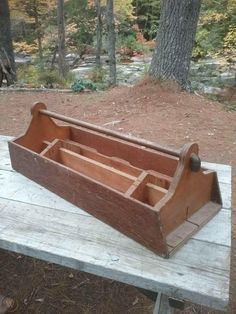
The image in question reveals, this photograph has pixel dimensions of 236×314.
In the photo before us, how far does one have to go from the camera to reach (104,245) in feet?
Answer: 4.11

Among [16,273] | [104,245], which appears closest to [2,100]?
[16,273]

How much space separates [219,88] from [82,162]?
780cm

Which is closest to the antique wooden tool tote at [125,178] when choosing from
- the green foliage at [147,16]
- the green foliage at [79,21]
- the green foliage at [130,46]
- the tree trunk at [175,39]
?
the tree trunk at [175,39]

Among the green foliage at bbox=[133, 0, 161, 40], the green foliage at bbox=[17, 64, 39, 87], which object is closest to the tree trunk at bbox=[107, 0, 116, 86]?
the green foliage at bbox=[17, 64, 39, 87]

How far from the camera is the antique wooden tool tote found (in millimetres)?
1207

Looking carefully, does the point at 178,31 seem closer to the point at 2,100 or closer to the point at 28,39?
the point at 2,100

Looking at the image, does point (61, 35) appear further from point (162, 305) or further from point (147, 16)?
point (162, 305)

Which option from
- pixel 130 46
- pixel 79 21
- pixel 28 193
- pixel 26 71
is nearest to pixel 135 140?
pixel 28 193

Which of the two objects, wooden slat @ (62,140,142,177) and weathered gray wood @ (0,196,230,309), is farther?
wooden slat @ (62,140,142,177)

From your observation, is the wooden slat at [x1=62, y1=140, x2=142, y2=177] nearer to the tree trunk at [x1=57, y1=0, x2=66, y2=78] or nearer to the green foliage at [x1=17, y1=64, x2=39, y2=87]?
the tree trunk at [x1=57, y1=0, x2=66, y2=78]

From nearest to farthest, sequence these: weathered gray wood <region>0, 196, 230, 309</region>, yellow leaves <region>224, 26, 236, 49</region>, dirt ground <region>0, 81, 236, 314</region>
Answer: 1. weathered gray wood <region>0, 196, 230, 309</region>
2. dirt ground <region>0, 81, 236, 314</region>
3. yellow leaves <region>224, 26, 236, 49</region>

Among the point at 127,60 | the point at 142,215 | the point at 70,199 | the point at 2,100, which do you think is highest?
the point at 142,215

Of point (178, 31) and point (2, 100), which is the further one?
point (2, 100)

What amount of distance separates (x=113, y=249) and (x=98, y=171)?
0.39 metres
